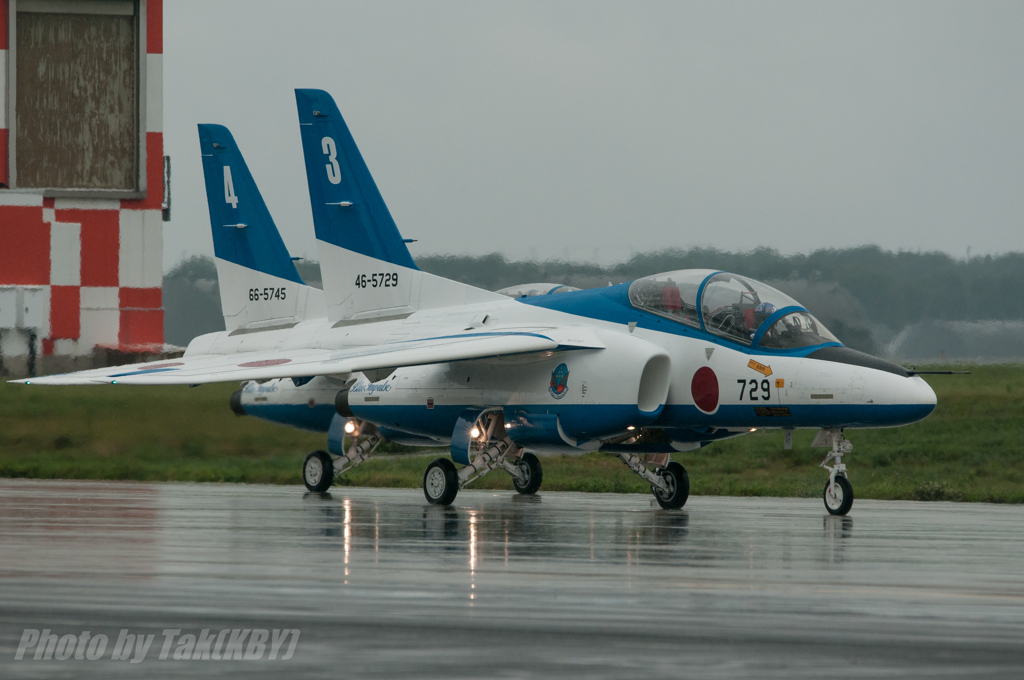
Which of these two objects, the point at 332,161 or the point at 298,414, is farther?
the point at 298,414

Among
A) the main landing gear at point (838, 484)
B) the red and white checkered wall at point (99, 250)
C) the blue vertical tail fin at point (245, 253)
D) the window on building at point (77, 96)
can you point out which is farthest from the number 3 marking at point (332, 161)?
the window on building at point (77, 96)

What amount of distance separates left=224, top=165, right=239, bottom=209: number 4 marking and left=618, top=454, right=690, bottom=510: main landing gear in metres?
7.77

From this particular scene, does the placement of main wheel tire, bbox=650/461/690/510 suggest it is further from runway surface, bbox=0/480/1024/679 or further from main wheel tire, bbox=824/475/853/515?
main wheel tire, bbox=824/475/853/515

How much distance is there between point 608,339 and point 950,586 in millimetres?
5325

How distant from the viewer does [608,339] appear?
11.7 meters

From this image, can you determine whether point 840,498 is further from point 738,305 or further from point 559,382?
point 559,382

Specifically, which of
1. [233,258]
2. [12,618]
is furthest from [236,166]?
[12,618]

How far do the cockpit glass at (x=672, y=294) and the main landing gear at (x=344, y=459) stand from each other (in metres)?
4.31

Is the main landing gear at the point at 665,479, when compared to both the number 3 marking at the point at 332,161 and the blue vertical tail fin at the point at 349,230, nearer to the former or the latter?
the blue vertical tail fin at the point at 349,230

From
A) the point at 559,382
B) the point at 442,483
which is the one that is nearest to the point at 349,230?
the point at 442,483

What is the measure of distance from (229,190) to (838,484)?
33.8 feet

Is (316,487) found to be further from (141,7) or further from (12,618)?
(141,7)

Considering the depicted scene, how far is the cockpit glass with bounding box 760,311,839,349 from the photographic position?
36.8 feet

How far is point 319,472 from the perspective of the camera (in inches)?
603
